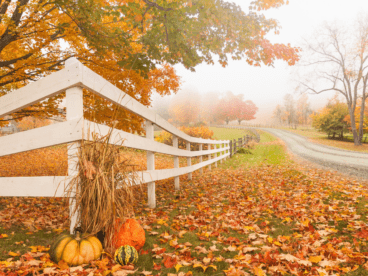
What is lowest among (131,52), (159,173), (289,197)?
(289,197)

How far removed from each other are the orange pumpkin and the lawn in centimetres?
14

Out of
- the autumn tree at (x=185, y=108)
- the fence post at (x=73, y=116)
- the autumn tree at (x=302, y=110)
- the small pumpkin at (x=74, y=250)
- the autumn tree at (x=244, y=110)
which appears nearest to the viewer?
the small pumpkin at (x=74, y=250)

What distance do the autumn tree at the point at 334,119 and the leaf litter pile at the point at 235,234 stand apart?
3298 cm

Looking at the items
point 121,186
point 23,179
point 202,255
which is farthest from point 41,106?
point 202,255

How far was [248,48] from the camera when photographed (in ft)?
19.9

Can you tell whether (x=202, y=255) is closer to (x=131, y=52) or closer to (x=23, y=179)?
(x=23, y=179)

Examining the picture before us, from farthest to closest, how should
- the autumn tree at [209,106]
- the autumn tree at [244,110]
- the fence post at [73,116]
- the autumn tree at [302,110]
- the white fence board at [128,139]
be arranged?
the autumn tree at [209,106], the autumn tree at [244,110], the autumn tree at [302,110], the white fence board at [128,139], the fence post at [73,116]

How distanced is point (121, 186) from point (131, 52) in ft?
14.2

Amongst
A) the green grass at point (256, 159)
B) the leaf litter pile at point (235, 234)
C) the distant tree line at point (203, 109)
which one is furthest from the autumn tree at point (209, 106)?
the leaf litter pile at point (235, 234)

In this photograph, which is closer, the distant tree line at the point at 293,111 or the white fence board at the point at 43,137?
the white fence board at the point at 43,137

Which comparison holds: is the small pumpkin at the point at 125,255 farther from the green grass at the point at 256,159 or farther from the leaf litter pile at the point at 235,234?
the green grass at the point at 256,159

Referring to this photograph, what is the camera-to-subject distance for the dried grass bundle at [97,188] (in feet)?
6.65

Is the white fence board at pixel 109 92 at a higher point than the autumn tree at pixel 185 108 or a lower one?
lower

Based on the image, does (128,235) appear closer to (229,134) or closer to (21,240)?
(21,240)
